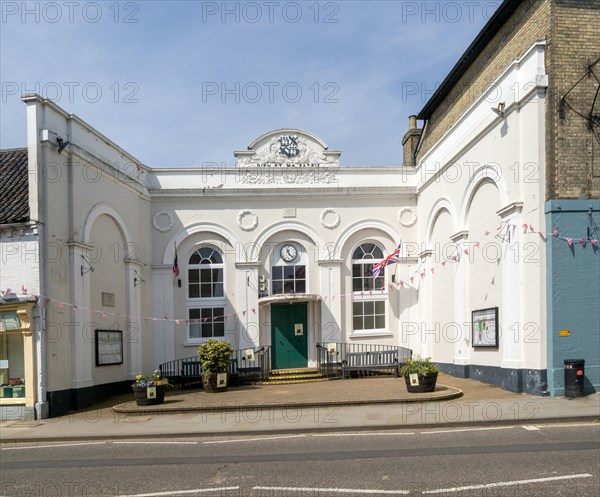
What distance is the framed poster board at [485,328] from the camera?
16641 millimetres

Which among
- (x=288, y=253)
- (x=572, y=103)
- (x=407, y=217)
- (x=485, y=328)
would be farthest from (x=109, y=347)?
(x=572, y=103)

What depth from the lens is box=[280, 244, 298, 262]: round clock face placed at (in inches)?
912

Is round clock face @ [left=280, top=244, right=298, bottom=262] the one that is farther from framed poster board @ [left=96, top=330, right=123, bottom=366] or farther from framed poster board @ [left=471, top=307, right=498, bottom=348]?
framed poster board @ [left=471, top=307, right=498, bottom=348]

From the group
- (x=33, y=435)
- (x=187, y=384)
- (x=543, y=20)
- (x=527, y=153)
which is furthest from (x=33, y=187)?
(x=543, y=20)

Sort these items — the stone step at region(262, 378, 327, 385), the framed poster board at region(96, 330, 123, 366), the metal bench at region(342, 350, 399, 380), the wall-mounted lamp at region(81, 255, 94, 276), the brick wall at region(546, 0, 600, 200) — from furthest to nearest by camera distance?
the metal bench at region(342, 350, 399, 380), the stone step at region(262, 378, 327, 385), the framed poster board at region(96, 330, 123, 366), the wall-mounted lamp at region(81, 255, 94, 276), the brick wall at region(546, 0, 600, 200)

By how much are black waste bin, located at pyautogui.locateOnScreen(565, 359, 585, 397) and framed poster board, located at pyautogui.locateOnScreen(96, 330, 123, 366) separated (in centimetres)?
1242

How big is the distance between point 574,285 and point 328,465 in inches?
328

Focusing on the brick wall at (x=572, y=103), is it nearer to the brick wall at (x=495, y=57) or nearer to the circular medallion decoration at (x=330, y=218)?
the brick wall at (x=495, y=57)

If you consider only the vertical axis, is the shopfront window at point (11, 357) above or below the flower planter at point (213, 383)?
above

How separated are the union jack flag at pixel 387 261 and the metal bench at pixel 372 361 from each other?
270cm

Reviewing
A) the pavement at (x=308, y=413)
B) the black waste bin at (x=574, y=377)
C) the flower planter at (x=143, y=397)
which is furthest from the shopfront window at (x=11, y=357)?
the black waste bin at (x=574, y=377)

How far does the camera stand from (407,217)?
23391mm

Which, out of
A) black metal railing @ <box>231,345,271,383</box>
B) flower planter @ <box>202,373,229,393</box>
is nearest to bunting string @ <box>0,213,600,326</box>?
black metal railing @ <box>231,345,271,383</box>

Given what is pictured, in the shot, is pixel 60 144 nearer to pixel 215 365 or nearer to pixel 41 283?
pixel 41 283
